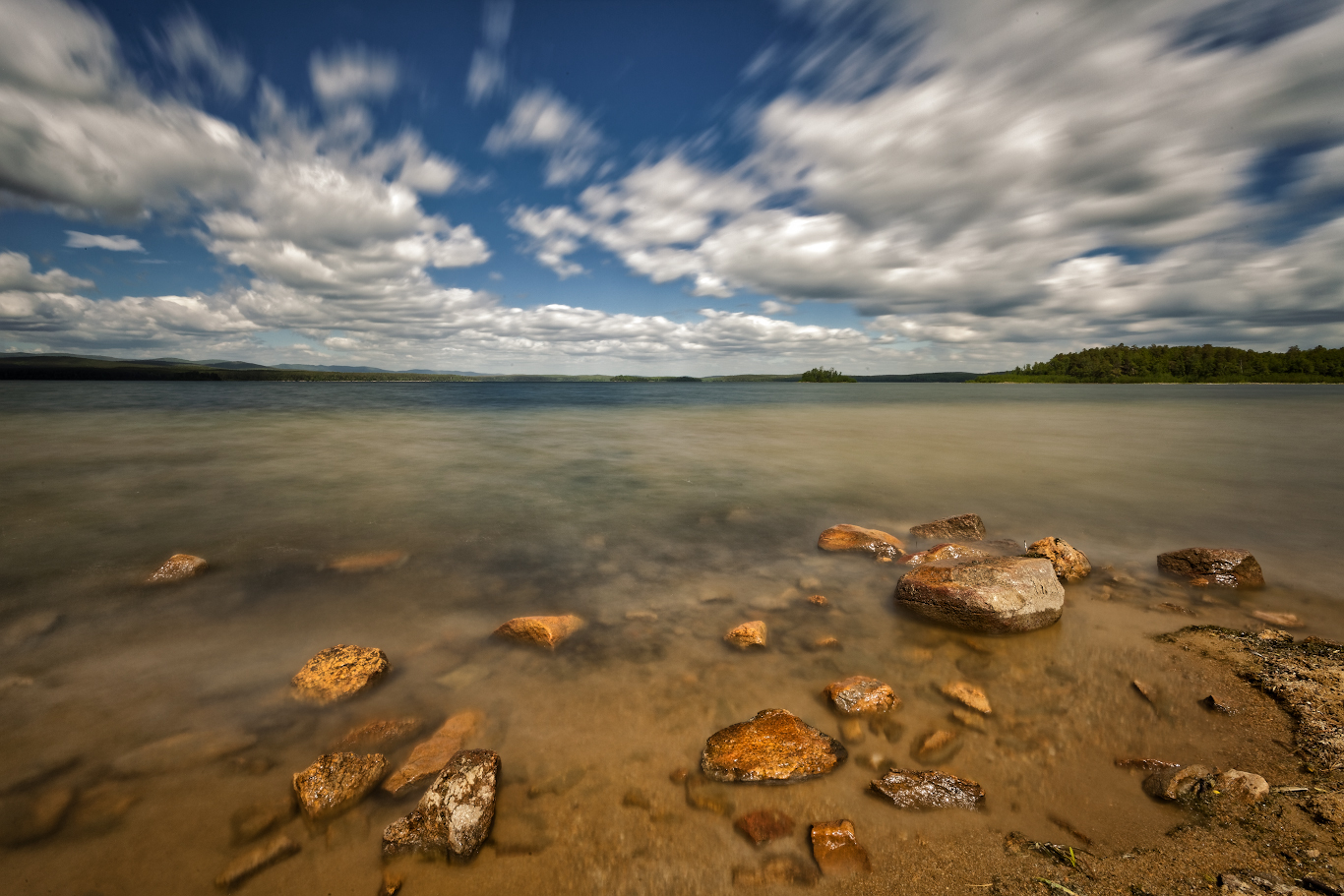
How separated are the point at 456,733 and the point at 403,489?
36.2 ft

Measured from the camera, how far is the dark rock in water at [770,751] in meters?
3.77

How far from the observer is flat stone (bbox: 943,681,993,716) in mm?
4500

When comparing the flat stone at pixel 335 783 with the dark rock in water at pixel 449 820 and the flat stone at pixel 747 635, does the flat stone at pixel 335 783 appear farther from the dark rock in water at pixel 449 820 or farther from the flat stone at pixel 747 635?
the flat stone at pixel 747 635

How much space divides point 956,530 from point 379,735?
983 centimetres

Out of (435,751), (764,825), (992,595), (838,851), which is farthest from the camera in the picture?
(992,595)

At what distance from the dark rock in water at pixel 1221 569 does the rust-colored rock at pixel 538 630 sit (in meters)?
9.10

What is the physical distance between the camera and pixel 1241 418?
1479 inches

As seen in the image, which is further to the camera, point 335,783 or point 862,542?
point 862,542

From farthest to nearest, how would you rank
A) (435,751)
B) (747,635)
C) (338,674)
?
1. (747,635)
2. (338,674)
3. (435,751)

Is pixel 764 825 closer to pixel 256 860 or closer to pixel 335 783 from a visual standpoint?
pixel 335 783

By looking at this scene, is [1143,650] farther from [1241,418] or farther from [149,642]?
[1241,418]

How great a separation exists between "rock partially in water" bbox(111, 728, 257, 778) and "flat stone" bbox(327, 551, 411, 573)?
3827 millimetres

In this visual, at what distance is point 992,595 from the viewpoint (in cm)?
576

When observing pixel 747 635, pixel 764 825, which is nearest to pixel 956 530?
pixel 747 635
